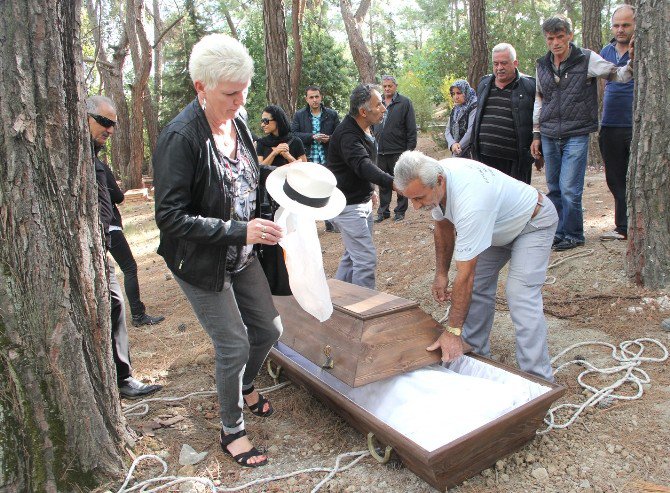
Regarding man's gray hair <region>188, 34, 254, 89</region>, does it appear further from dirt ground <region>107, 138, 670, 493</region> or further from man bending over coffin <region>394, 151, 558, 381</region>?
dirt ground <region>107, 138, 670, 493</region>

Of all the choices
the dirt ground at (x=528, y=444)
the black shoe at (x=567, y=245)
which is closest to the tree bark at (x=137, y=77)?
the dirt ground at (x=528, y=444)

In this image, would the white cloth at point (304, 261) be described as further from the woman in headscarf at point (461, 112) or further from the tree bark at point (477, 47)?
the tree bark at point (477, 47)

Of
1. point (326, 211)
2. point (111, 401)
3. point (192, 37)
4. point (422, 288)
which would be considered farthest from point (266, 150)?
point (192, 37)

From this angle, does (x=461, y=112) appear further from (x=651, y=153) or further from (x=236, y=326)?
(x=236, y=326)

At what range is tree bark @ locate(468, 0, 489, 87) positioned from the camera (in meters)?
8.84

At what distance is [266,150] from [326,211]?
3569 millimetres

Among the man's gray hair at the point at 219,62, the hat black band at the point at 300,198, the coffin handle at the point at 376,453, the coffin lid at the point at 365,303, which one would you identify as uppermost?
the man's gray hair at the point at 219,62

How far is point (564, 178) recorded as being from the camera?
500 centimetres

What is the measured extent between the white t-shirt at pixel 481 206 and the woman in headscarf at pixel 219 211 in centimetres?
99

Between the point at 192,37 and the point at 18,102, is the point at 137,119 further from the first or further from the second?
the point at 18,102

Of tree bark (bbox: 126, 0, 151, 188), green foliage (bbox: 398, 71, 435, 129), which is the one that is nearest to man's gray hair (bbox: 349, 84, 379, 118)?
tree bark (bbox: 126, 0, 151, 188)

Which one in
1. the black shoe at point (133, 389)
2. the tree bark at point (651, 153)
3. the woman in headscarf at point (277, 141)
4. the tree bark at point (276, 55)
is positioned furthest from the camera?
the tree bark at point (276, 55)

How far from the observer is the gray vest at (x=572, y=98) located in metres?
4.85

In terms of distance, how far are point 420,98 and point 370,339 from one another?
18594 mm
